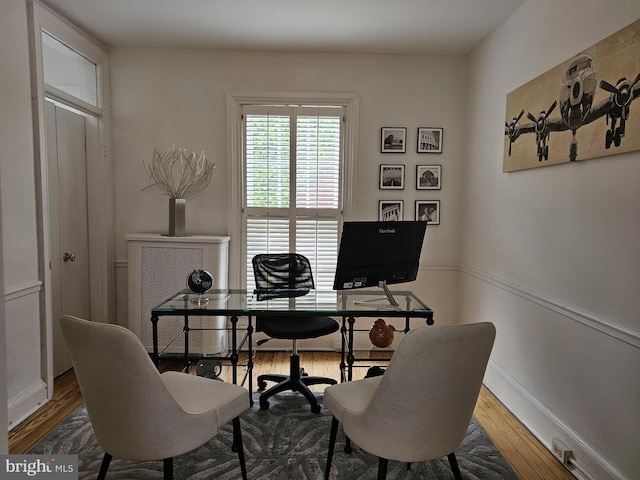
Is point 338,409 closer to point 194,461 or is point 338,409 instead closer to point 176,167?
point 194,461

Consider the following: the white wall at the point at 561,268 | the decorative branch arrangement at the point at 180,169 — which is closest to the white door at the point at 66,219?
the decorative branch arrangement at the point at 180,169

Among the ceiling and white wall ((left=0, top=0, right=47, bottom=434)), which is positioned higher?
the ceiling

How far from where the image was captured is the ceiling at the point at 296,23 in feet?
10.0

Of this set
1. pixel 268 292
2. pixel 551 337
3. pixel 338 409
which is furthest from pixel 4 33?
pixel 551 337

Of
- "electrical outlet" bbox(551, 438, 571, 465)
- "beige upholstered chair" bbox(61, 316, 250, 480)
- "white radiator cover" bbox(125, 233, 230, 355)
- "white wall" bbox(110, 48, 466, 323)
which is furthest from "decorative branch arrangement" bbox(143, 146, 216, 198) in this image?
"electrical outlet" bbox(551, 438, 571, 465)

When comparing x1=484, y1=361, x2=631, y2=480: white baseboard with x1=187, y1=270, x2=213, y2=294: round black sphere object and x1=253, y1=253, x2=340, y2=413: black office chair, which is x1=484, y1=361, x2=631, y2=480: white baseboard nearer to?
x1=253, y1=253, x2=340, y2=413: black office chair

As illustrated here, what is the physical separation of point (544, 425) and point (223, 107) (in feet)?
11.5

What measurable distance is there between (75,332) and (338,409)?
117 centimetres

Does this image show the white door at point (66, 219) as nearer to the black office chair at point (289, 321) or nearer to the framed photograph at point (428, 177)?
the black office chair at point (289, 321)

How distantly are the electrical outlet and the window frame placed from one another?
7.82ft

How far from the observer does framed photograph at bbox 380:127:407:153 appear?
13.3 feet

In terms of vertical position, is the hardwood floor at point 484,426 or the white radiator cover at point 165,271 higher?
the white radiator cover at point 165,271

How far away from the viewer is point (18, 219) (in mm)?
2756

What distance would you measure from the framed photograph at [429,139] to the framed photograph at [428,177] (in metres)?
0.16
